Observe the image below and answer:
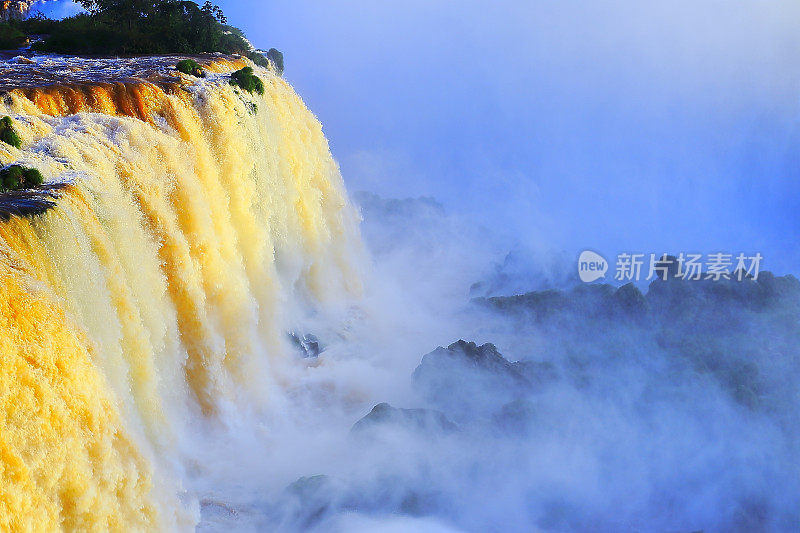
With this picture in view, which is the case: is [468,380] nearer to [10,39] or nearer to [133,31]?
[133,31]

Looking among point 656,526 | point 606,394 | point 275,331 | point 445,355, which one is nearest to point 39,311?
point 275,331

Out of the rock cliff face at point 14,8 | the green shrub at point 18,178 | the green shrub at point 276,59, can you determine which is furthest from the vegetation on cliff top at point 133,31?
the green shrub at point 18,178

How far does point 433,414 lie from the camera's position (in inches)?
435

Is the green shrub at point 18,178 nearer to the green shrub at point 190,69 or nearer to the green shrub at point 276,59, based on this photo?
the green shrub at point 190,69

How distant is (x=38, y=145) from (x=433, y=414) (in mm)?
7105

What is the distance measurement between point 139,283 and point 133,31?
1295cm

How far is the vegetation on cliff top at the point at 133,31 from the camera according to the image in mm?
17562

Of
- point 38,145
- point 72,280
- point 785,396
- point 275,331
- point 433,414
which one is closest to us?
point 72,280

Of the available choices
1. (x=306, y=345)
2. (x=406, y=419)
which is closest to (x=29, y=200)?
(x=406, y=419)

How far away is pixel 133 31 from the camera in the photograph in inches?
722

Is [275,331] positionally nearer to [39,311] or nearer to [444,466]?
[444,466]
